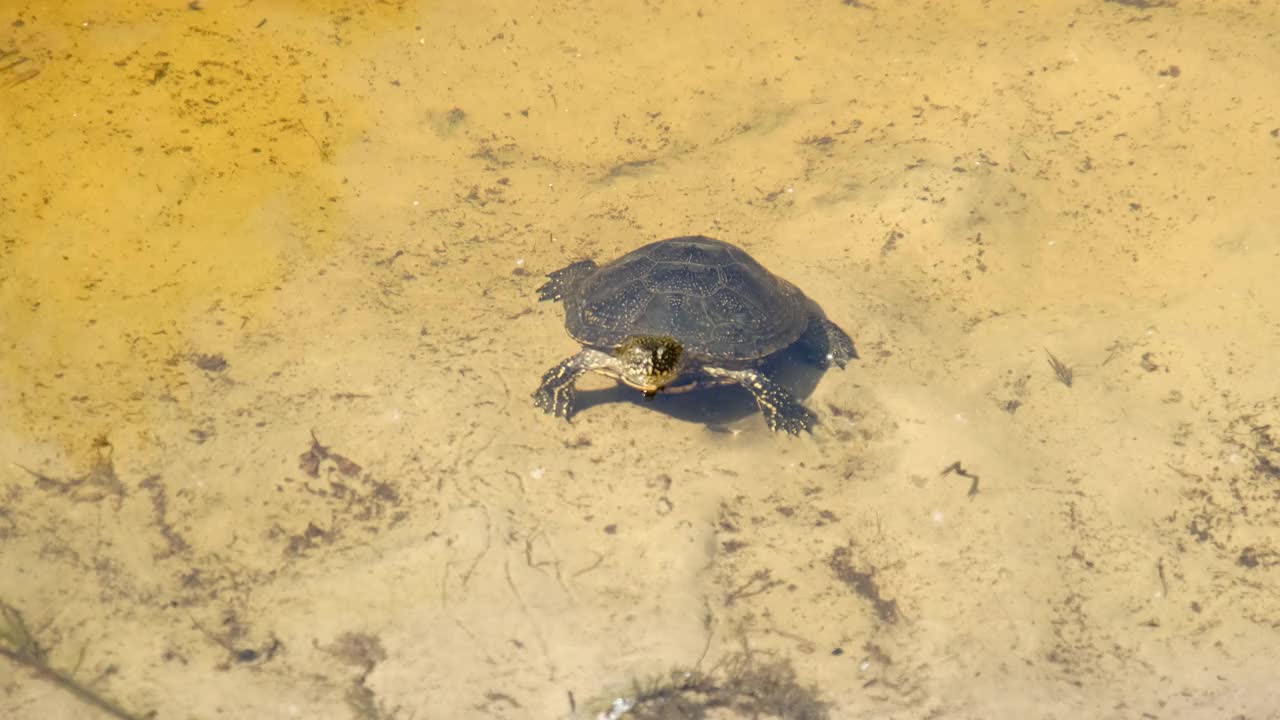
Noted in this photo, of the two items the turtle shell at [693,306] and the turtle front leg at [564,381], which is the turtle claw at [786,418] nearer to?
the turtle shell at [693,306]

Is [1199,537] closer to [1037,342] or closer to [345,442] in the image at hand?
[1037,342]

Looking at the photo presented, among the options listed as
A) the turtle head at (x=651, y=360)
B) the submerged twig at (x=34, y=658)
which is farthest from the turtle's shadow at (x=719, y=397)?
the submerged twig at (x=34, y=658)

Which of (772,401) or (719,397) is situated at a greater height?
(772,401)

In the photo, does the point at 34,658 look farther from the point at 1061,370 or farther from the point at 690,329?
the point at 1061,370

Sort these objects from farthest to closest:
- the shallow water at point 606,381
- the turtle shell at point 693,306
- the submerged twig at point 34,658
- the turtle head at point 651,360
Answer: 1. the turtle shell at point 693,306
2. the turtle head at point 651,360
3. the shallow water at point 606,381
4. the submerged twig at point 34,658

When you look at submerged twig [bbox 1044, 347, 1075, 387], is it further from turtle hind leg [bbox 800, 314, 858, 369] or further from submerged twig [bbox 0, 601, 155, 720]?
submerged twig [bbox 0, 601, 155, 720]

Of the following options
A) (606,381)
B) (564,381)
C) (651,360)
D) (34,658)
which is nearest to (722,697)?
(651,360)
